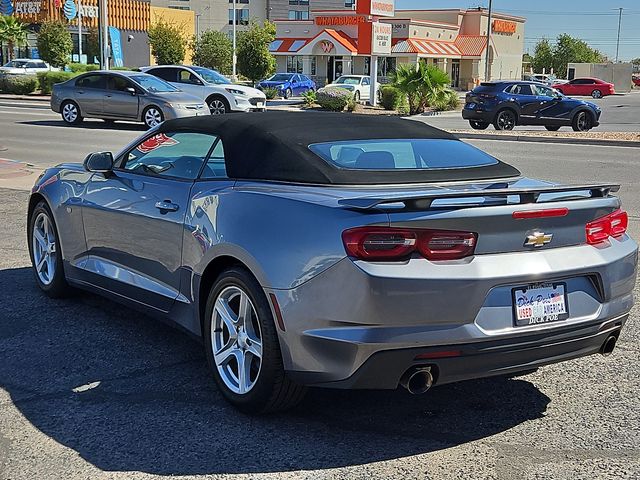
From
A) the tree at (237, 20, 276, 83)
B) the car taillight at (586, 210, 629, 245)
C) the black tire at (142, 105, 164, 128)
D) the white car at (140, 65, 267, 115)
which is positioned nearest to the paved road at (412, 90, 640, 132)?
the white car at (140, 65, 267, 115)

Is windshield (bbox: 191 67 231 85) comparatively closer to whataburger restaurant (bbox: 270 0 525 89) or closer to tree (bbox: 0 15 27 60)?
tree (bbox: 0 15 27 60)

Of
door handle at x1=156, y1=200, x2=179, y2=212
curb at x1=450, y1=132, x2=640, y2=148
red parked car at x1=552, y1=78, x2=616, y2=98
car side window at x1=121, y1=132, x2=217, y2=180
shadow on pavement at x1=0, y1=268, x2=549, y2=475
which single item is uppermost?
car side window at x1=121, y1=132, x2=217, y2=180

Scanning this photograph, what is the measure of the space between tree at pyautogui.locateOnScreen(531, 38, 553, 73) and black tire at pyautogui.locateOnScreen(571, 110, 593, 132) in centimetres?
8917

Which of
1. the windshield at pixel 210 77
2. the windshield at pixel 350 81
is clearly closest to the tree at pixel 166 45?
the windshield at pixel 350 81

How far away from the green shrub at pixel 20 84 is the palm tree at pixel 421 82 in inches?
708

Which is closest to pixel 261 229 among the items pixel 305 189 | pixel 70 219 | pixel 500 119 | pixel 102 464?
pixel 305 189

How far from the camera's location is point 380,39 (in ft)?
137

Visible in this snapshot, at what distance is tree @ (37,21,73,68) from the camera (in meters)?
53.7

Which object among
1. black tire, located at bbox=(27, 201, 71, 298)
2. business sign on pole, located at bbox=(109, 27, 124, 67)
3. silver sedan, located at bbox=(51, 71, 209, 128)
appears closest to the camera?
black tire, located at bbox=(27, 201, 71, 298)

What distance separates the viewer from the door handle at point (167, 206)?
4987 millimetres

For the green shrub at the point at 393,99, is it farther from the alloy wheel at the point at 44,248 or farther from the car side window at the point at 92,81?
the alloy wheel at the point at 44,248

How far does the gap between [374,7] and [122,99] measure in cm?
2038

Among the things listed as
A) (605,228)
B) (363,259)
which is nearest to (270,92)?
(605,228)

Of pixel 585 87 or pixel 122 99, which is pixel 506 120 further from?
pixel 585 87
